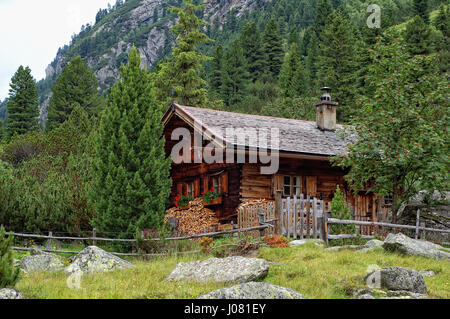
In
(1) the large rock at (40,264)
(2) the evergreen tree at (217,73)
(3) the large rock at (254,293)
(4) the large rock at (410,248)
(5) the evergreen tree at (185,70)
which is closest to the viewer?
(3) the large rock at (254,293)

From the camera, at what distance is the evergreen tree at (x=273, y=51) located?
77.9 metres

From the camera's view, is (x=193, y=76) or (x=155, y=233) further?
(x=193, y=76)

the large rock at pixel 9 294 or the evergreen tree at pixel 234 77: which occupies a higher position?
the evergreen tree at pixel 234 77

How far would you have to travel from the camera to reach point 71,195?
65.9 feet

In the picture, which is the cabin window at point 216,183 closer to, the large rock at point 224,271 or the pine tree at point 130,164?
the pine tree at point 130,164

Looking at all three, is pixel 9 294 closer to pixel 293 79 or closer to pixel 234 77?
pixel 293 79

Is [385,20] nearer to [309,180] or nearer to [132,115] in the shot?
[309,180]

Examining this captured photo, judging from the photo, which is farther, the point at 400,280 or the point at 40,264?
the point at 40,264

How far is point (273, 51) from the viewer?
7981 centimetres

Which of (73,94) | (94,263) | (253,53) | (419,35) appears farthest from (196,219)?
(253,53)

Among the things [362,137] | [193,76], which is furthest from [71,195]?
[193,76]

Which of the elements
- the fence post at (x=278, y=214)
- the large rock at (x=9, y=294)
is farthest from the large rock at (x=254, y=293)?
the fence post at (x=278, y=214)

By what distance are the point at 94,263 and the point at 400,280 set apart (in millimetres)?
7138
